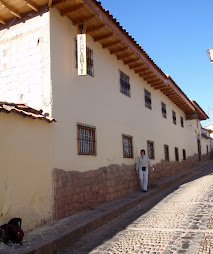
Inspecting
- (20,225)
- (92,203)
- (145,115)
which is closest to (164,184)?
(145,115)

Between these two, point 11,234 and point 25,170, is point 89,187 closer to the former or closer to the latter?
point 25,170

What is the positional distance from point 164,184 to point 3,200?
303 inches

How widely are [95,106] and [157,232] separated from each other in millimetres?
3782

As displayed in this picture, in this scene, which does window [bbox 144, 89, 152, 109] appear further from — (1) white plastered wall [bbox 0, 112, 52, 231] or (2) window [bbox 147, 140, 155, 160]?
(1) white plastered wall [bbox 0, 112, 52, 231]

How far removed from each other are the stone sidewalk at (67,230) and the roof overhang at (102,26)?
4660 millimetres

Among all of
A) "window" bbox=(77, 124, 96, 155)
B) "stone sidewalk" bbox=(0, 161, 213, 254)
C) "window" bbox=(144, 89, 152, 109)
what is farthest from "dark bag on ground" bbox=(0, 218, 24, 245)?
"window" bbox=(144, 89, 152, 109)

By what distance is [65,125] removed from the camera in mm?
6270

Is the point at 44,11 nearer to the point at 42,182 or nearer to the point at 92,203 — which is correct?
the point at 42,182

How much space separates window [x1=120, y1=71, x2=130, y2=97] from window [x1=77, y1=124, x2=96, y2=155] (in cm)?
281

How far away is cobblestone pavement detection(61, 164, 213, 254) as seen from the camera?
4359 mm

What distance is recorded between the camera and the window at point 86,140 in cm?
684

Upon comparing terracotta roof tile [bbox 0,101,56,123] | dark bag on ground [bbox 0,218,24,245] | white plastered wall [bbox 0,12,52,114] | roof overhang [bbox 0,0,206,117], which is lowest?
dark bag on ground [bbox 0,218,24,245]

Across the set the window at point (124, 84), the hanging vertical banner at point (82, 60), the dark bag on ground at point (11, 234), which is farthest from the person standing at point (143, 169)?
the dark bag on ground at point (11, 234)

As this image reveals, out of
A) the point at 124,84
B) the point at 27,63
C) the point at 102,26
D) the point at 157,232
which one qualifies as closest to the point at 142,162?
the point at 124,84
